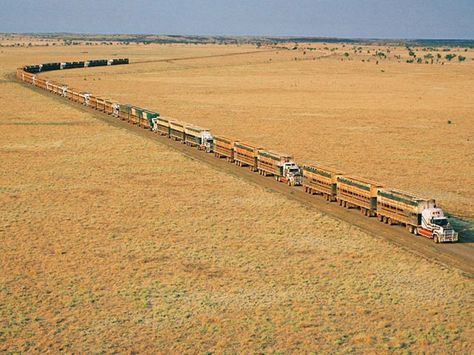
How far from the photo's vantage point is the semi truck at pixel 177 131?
76.0 meters

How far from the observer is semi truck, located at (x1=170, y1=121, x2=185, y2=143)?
249 ft

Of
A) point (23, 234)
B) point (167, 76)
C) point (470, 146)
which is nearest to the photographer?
point (23, 234)

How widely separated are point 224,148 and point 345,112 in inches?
1733

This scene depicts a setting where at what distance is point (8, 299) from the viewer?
31.8 metres

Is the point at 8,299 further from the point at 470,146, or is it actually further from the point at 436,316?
the point at 470,146

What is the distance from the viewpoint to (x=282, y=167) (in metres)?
56.1

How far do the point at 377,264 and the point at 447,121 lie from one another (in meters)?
64.6

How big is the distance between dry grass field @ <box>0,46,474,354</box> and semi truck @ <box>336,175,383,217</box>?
2.91 m

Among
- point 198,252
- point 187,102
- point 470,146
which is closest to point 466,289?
point 198,252

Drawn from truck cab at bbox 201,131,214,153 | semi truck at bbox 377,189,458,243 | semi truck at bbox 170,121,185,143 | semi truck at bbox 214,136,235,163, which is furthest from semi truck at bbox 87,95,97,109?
semi truck at bbox 377,189,458,243

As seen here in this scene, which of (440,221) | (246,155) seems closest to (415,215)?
(440,221)

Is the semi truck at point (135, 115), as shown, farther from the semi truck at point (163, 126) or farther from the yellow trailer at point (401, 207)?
the yellow trailer at point (401, 207)

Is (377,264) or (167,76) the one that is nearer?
(377,264)

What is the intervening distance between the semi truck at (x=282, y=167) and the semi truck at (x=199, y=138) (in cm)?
1272
